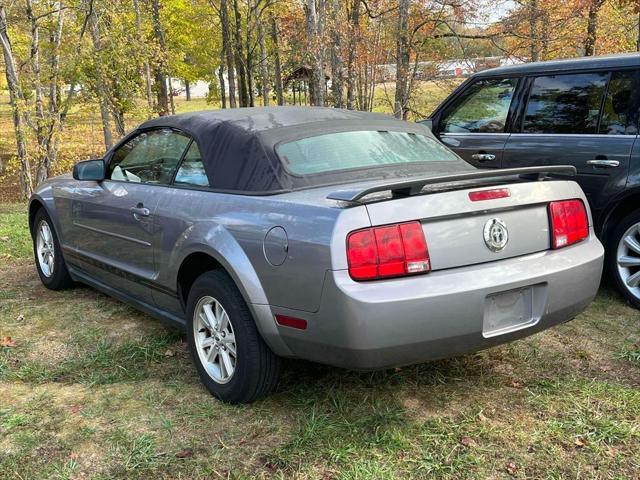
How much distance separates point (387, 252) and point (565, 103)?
3.20 meters

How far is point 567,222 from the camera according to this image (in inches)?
122

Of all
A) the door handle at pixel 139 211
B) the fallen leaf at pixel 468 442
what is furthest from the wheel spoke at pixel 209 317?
the fallen leaf at pixel 468 442

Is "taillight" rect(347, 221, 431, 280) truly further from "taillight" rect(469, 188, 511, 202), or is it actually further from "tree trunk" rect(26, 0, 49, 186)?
"tree trunk" rect(26, 0, 49, 186)

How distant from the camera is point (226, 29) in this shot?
22406 mm

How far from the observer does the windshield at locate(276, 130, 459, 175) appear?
328cm

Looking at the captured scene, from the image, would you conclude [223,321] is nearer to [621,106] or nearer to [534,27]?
[621,106]

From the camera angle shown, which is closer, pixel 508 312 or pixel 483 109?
pixel 508 312

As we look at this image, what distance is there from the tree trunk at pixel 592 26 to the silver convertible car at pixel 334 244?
1433 cm

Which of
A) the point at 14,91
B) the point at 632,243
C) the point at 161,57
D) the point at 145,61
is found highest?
the point at 161,57

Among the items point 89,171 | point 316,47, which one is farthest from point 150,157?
point 316,47

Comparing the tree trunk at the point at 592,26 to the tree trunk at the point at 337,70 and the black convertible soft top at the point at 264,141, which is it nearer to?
the tree trunk at the point at 337,70

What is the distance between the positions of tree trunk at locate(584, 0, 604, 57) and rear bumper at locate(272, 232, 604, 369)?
15.5 m

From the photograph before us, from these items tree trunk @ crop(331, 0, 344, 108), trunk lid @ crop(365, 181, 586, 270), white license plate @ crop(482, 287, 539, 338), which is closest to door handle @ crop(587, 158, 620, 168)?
trunk lid @ crop(365, 181, 586, 270)

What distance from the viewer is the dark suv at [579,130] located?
4492 millimetres
